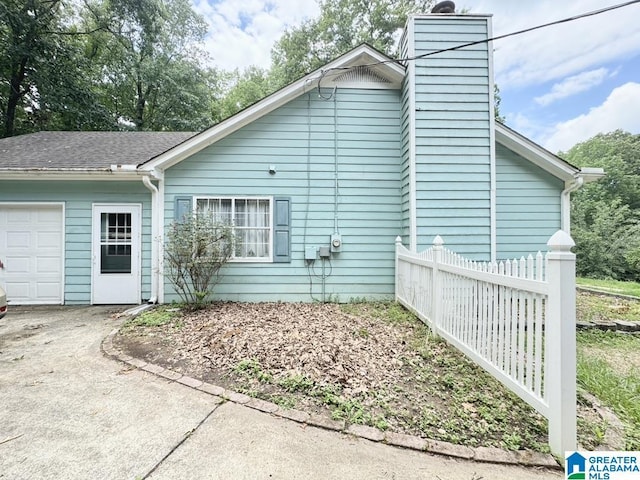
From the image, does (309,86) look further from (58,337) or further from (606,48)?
(606,48)

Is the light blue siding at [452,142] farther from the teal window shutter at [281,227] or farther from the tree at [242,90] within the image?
the tree at [242,90]

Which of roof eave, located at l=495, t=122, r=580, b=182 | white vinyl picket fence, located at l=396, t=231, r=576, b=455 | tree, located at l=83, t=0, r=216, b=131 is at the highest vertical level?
tree, located at l=83, t=0, r=216, b=131

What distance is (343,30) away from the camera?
17547 millimetres

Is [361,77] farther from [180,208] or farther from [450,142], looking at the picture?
[180,208]

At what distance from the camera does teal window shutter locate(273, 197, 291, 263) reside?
603cm

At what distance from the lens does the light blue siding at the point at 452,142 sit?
545 cm

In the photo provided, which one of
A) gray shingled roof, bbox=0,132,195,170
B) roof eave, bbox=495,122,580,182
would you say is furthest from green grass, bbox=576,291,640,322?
gray shingled roof, bbox=0,132,195,170

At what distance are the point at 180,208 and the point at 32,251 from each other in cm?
323

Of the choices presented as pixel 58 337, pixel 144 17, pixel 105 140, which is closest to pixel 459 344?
pixel 58 337

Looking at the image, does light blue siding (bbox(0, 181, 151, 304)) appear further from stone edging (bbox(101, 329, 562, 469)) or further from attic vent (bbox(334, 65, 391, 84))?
attic vent (bbox(334, 65, 391, 84))

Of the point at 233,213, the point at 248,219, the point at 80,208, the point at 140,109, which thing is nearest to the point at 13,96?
the point at 140,109

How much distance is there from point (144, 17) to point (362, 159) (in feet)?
41.9

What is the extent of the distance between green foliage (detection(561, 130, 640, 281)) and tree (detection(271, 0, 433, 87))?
1459 cm

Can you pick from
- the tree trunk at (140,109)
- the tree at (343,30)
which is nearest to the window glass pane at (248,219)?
the tree trunk at (140,109)
